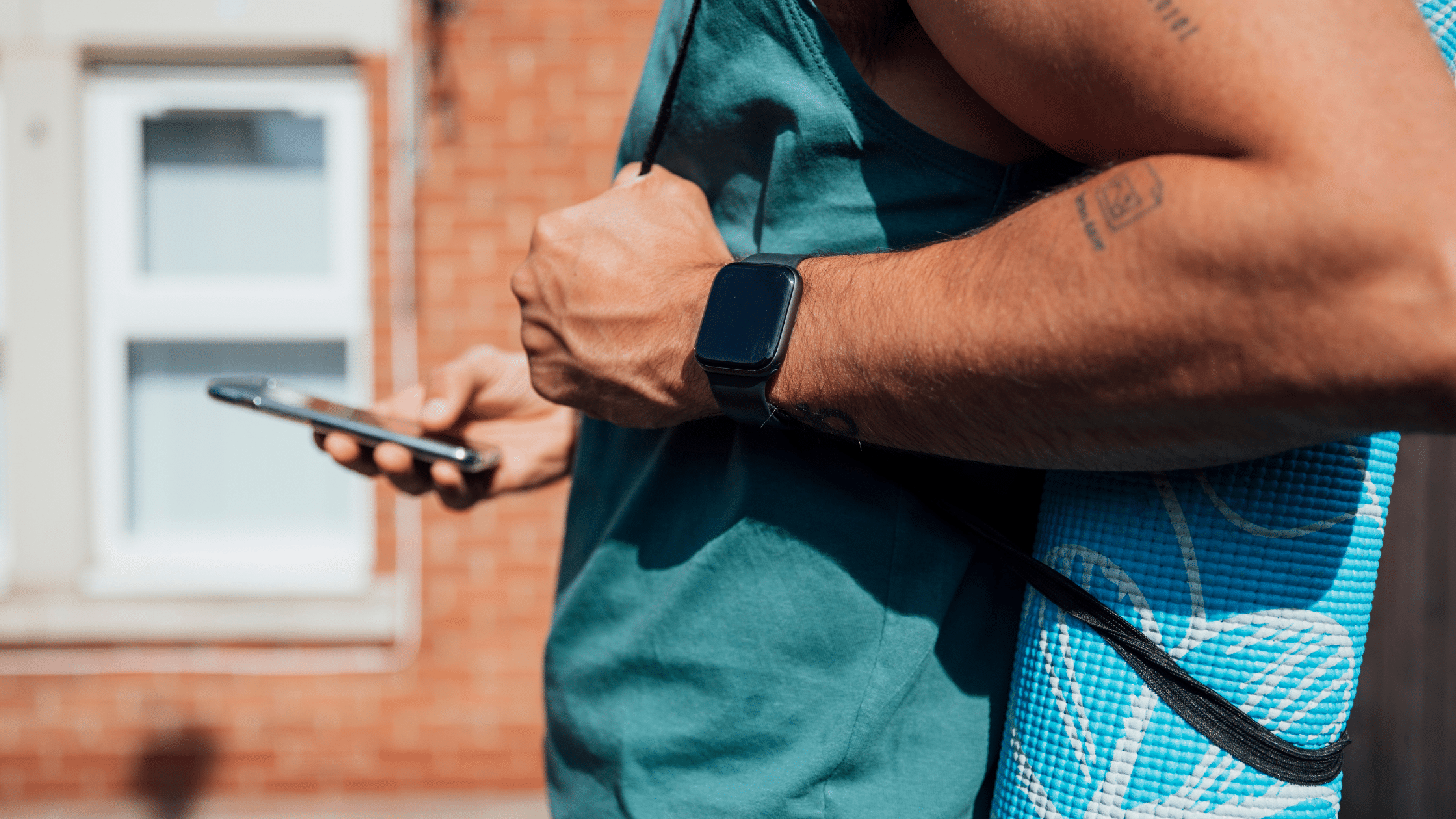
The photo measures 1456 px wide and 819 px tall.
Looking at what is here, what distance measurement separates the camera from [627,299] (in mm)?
810

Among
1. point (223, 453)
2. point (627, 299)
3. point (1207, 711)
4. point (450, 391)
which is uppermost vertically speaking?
point (627, 299)

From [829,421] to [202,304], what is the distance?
12.6 feet

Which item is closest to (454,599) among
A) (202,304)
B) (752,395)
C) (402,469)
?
(202,304)

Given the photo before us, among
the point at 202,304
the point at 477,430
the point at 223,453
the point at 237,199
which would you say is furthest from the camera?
the point at 223,453

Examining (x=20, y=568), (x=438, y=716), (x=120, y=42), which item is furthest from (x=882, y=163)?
(x=20, y=568)

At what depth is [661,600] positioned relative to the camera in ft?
2.80

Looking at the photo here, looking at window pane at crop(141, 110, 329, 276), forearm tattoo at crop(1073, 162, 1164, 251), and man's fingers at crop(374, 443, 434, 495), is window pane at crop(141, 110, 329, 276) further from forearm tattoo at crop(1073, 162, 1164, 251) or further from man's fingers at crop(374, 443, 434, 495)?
forearm tattoo at crop(1073, 162, 1164, 251)

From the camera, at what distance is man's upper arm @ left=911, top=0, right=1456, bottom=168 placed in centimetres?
47

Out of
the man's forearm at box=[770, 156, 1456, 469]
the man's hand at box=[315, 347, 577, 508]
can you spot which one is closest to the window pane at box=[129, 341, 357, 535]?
the man's hand at box=[315, 347, 577, 508]

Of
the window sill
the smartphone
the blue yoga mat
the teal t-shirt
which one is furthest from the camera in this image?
the window sill

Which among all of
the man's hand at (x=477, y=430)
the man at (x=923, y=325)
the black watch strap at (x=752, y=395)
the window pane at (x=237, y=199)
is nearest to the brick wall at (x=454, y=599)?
the window pane at (x=237, y=199)

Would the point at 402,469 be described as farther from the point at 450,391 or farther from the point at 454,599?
the point at 454,599

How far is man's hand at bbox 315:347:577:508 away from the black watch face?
18.7 inches

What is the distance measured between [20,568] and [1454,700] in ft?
17.1
